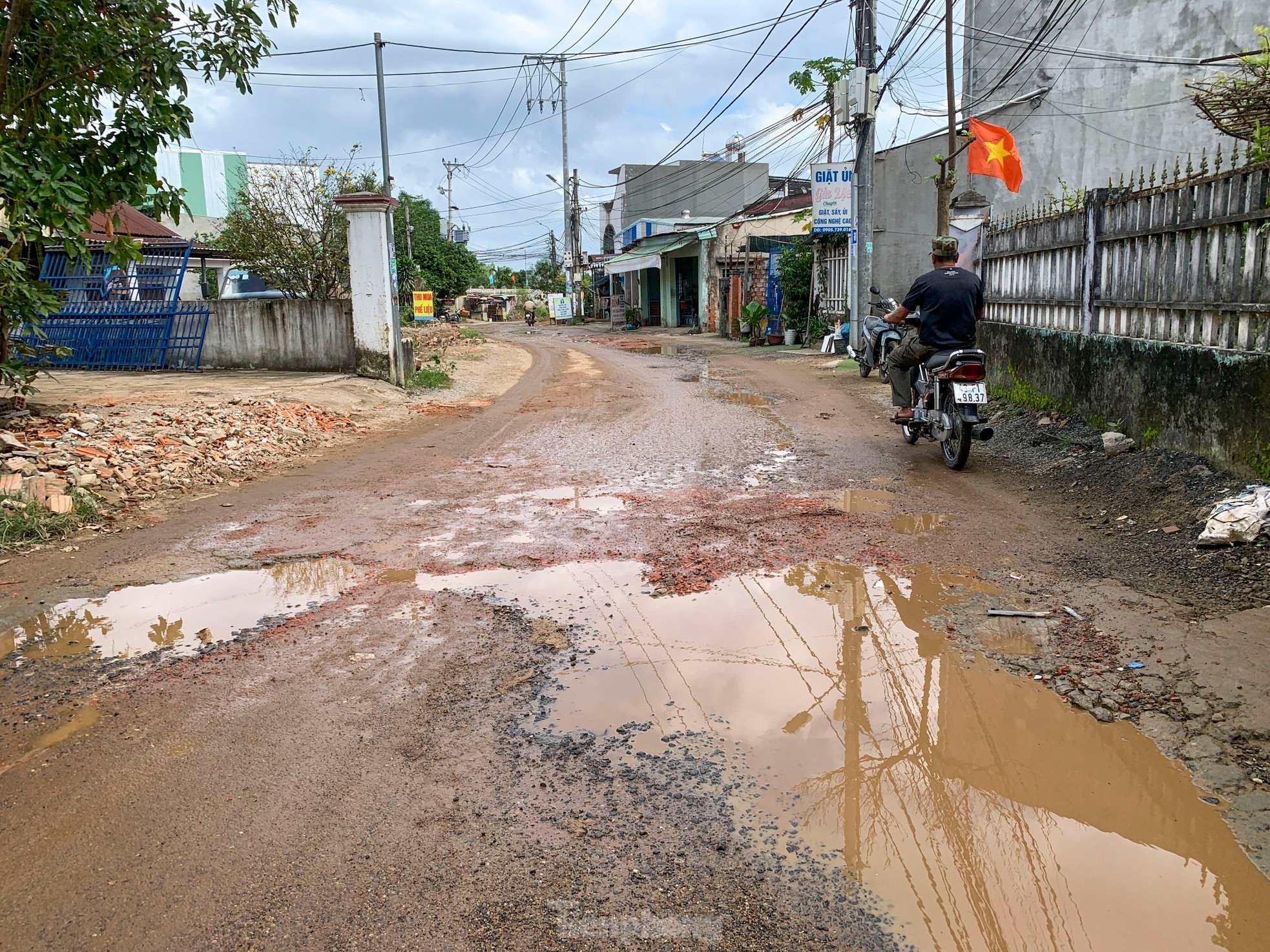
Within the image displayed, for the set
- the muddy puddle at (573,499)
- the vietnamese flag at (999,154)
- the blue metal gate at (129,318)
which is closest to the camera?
the muddy puddle at (573,499)

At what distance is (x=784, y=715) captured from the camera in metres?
3.23

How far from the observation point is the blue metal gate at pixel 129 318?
13.4 m

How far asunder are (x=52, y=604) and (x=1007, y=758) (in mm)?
4377

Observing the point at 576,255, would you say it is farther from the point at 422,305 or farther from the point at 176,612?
the point at 176,612

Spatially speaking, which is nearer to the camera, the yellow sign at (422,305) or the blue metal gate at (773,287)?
the blue metal gate at (773,287)

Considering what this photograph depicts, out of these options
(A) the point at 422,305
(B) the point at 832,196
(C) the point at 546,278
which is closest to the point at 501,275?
(C) the point at 546,278

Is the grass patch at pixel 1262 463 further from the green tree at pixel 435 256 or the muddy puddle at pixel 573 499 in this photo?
the green tree at pixel 435 256

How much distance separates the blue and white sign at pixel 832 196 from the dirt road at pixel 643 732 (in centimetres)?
1240

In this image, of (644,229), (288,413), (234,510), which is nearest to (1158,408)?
(234,510)

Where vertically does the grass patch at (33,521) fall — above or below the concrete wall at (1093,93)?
below

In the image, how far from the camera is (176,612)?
4324 mm

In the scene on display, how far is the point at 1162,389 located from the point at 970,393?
1233mm

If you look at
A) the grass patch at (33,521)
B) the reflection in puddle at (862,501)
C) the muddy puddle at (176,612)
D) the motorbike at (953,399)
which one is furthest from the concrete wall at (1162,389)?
the grass patch at (33,521)

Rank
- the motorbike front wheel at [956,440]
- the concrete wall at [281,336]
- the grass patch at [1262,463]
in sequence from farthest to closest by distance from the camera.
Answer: the concrete wall at [281,336] → the motorbike front wheel at [956,440] → the grass patch at [1262,463]
